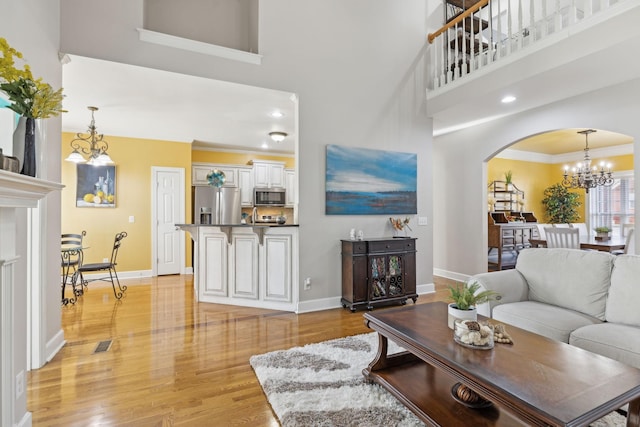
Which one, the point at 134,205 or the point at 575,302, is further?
the point at 134,205

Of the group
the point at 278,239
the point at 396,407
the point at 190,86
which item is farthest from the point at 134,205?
the point at 396,407

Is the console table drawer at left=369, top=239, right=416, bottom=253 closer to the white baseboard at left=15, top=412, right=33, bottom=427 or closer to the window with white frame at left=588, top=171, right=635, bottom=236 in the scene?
the white baseboard at left=15, top=412, right=33, bottom=427

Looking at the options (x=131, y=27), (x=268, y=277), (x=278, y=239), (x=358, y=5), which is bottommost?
(x=268, y=277)

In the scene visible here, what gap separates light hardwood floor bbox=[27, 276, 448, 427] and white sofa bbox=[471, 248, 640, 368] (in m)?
1.52

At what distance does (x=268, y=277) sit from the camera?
4.04 m

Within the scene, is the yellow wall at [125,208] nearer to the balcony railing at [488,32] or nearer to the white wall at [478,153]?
the balcony railing at [488,32]

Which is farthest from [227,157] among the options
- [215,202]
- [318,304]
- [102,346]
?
[102,346]

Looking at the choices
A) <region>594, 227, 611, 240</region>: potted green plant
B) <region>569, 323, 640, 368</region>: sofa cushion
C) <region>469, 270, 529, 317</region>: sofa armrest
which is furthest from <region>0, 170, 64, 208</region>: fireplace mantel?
<region>594, 227, 611, 240</region>: potted green plant

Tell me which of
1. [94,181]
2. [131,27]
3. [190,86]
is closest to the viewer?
[131,27]

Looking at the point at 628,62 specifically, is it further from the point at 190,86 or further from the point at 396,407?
the point at 190,86

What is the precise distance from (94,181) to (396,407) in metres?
6.43

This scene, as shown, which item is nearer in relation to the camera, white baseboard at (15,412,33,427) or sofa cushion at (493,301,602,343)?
white baseboard at (15,412,33,427)

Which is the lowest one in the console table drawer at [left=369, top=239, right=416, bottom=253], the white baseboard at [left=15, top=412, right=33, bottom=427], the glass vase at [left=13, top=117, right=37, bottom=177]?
the white baseboard at [left=15, top=412, right=33, bottom=427]

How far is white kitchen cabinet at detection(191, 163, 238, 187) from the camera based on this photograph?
6.85 meters
